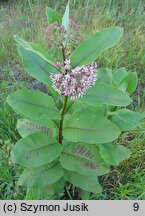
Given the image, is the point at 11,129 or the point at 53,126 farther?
the point at 11,129

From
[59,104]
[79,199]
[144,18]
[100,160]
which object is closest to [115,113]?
[100,160]

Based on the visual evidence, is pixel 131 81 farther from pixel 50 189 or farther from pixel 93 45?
pixel 50 189

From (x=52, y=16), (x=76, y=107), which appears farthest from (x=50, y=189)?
(x=52, y=16)

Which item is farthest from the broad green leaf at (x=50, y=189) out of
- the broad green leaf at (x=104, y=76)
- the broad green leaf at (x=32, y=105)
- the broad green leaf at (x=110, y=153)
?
the broad green leaf at (x=104, y=76)

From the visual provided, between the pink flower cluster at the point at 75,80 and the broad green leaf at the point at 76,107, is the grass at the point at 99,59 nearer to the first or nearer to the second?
the broad green leaf at the point at 76,107

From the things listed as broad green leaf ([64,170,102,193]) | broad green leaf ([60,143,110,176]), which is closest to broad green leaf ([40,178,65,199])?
broad green leaf ([64,170,102,193])

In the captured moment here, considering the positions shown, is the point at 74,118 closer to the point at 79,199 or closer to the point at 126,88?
the point at 126,88
